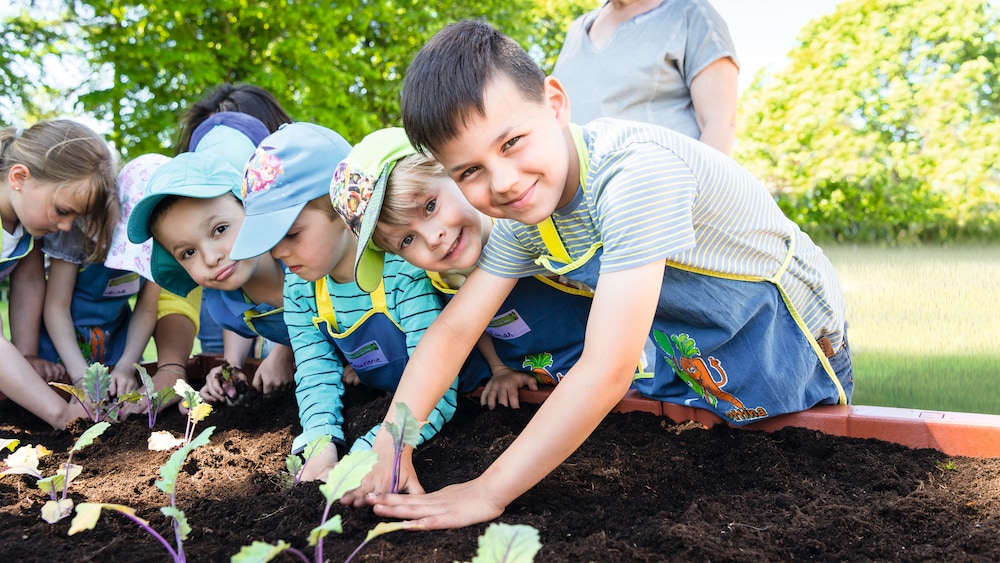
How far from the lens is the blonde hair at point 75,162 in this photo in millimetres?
2822

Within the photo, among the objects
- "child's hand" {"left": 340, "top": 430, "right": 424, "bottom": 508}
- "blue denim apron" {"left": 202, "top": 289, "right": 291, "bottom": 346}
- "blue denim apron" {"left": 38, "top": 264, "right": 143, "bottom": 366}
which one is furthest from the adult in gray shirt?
"blue denim apron" {"left": 38, "top": 264, "right": 143, "bottom": 366}

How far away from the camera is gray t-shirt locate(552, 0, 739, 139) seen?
8.80 feet

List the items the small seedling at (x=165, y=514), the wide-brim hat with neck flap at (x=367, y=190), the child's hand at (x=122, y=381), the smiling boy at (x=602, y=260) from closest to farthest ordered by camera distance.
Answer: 1. the small seedling at (x=165, y=514)
2. the smiling boy at (x=602, y=260)
3. the wide-brim hat with neck flap at (x=367, y=190)
4. the child's hand at (x=122, y=381)

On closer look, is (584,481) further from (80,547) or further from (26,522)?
(26,522)

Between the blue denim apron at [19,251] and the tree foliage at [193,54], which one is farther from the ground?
the blue denim apron at [19,251]

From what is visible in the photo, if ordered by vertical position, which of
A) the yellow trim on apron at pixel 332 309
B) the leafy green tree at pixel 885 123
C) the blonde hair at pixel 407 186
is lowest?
the leafy green tree at pixel 885 123

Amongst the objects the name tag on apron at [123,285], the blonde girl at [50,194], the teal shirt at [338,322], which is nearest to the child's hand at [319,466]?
the teal shirt at [338,322]

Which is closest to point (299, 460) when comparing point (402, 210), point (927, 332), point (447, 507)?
point (447, 507)

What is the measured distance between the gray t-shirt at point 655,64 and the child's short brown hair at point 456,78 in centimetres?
110

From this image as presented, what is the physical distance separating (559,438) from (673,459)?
501 mm

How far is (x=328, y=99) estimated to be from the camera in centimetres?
978

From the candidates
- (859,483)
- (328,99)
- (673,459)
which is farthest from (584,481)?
(328,99)

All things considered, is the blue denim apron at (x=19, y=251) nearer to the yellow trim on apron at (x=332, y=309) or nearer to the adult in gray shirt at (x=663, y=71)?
the yellow trim on apron at (x=332, y=309)

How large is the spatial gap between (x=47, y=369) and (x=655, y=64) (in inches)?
103
